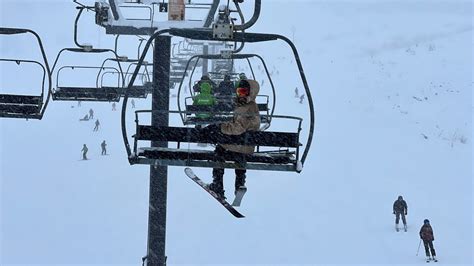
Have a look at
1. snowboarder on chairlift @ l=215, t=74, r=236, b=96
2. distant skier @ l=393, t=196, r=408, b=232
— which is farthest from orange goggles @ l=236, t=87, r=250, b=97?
distant skier @ l=393, t=196, r=408, b=232

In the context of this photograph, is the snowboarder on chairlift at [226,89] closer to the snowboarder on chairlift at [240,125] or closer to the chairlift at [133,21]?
the chairlift at [133,21]

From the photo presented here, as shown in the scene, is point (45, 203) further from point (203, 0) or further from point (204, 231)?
point (203, 0)

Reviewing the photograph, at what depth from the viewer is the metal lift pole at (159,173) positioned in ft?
27.1

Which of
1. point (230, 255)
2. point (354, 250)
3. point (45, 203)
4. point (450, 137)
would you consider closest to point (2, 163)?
point (45, 203)

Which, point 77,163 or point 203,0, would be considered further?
point 77,163

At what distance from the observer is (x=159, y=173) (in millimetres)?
8578

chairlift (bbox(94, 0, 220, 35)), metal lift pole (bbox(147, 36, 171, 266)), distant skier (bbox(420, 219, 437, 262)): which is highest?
chairlift (bbox(94, 0, 220, 35))

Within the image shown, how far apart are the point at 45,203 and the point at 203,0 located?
8.56 metres

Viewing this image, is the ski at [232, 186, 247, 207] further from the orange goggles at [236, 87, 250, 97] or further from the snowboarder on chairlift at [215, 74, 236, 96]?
the snowboarder on chairlift at [215, 74, 236, 96]

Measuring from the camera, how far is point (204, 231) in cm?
1311

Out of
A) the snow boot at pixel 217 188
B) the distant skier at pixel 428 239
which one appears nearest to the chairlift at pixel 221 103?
the snow boot at pixel 217 188

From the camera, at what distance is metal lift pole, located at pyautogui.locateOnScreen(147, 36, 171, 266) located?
827 centimetres

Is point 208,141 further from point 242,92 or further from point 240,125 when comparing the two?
point 242,92

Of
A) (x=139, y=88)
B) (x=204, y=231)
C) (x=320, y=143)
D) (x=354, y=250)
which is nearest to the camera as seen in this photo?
(x=139, y=88)
